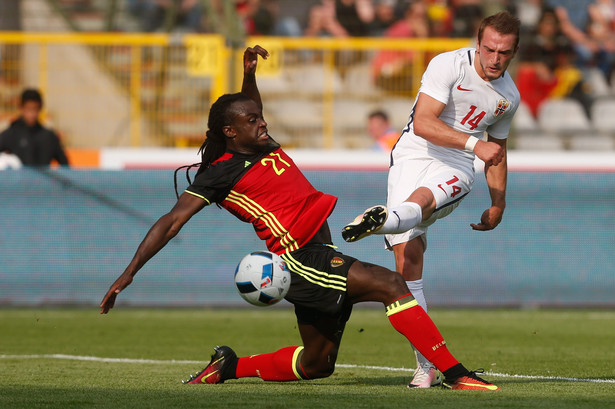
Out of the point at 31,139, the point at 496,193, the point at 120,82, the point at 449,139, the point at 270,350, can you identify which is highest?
the point at 449,139

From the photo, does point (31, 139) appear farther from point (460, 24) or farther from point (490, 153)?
point (490, 153)

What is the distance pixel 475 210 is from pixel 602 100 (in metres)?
4.93

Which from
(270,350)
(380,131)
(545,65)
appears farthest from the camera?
(545,65)

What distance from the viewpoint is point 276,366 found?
6.68m

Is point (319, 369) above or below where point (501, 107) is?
below

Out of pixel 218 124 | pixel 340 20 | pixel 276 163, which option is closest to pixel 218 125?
pixel 218 124

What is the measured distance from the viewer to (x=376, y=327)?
10953 millimetres

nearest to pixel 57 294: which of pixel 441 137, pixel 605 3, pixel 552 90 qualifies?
pixel 441 137

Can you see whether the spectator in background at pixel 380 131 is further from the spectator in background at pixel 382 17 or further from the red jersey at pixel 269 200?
the red jersey at pixel 269 200

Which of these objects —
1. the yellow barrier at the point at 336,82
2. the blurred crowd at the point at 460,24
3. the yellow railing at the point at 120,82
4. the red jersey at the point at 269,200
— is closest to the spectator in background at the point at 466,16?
the blurred crowd at the point at 460,24

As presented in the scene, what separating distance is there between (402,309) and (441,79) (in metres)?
1.53

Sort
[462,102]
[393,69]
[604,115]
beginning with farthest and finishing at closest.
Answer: [604,115]
[393,69]
[462,102]

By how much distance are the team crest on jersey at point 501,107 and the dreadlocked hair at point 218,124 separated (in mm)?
1596

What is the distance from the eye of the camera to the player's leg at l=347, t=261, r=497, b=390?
6.14 meters
